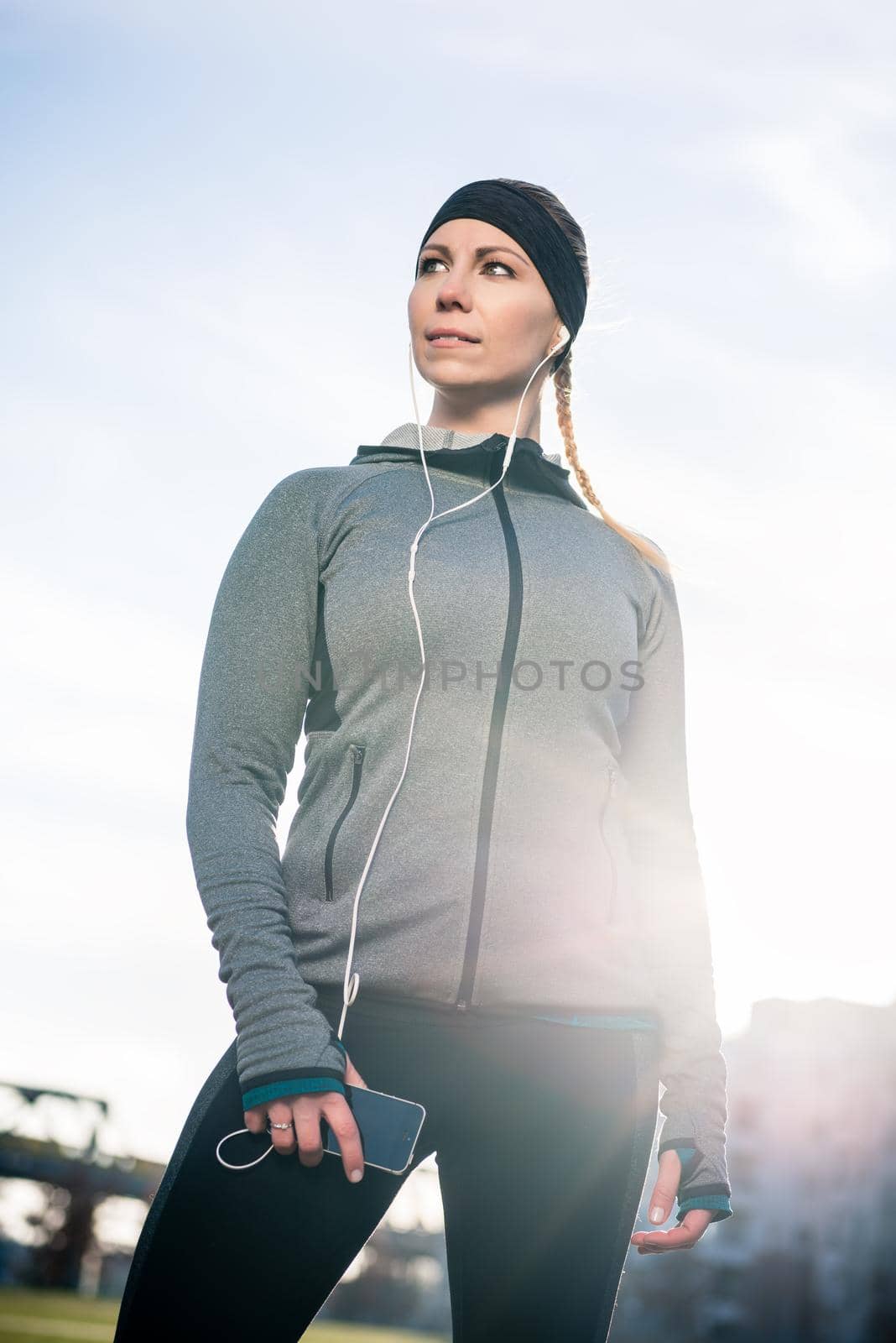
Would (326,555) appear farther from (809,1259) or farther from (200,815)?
(809,1259)

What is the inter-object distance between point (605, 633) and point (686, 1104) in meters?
0.92

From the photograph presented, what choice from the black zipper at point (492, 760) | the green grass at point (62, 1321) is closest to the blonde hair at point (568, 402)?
the black zipper at point (492, 760)

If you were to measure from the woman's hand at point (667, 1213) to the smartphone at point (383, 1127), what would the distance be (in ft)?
1.97

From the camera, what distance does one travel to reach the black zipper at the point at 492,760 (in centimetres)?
231

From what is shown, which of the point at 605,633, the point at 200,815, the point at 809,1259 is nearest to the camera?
the point at 200,815

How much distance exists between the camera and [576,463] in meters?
3.26

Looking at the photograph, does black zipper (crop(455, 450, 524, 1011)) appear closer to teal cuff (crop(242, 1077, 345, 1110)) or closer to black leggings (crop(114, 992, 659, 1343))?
black leggings (crop(114, 992, 659, 1343))

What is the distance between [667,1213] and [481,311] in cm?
185

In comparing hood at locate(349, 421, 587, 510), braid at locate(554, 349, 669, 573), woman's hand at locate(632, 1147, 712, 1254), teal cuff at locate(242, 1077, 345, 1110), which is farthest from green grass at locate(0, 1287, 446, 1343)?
teal cuff at locate(242, 1077, 345, 1110)

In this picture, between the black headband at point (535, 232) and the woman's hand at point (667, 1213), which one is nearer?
the woman's hand at point (667, 1213)

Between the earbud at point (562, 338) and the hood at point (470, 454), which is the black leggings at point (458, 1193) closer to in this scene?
the hood at point (470, 454)

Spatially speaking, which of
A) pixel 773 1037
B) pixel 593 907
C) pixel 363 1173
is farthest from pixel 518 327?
pixel 773 1037

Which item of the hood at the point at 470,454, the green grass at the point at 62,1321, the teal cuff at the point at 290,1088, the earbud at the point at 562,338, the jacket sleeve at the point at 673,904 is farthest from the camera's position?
the green grass at the point at 62,1321

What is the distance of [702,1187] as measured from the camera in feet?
8.39
